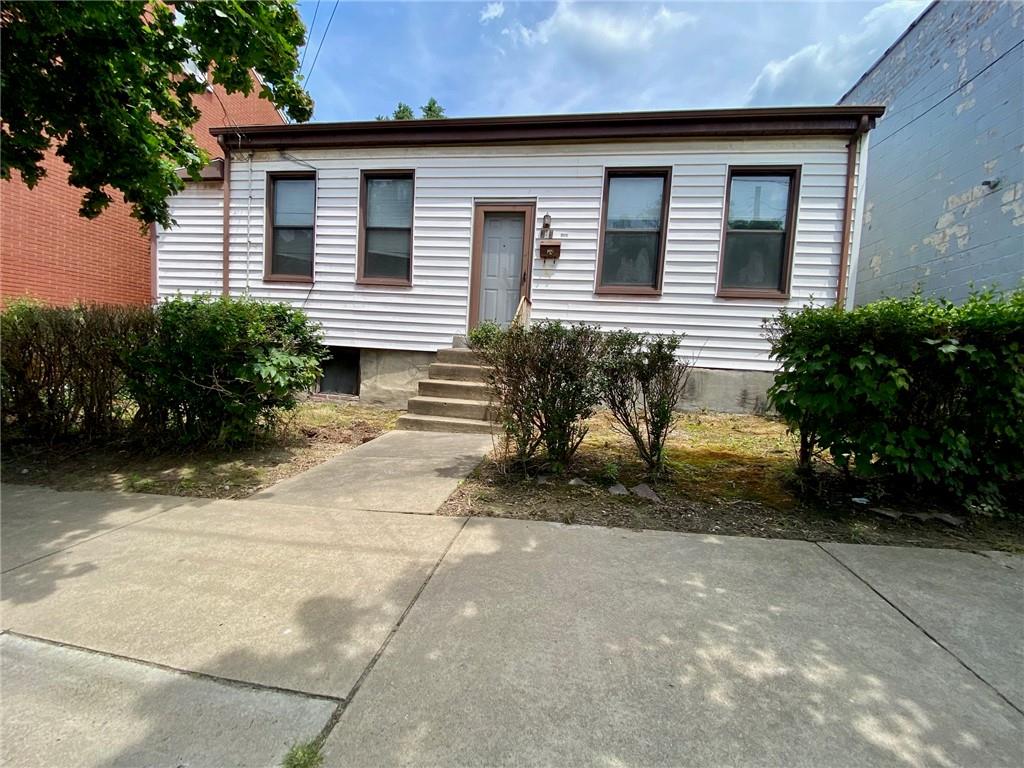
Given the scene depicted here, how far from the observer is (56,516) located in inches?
134

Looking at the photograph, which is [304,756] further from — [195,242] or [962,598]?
[195,242]

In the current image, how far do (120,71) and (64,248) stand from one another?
9644 mm

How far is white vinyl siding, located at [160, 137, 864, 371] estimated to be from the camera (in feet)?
22.7

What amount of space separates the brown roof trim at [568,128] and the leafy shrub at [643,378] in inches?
186

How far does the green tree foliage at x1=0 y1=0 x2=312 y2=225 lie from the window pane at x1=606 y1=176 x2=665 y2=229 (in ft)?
15.2

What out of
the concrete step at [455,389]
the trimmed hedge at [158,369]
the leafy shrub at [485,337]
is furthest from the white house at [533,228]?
the trimmed hedge at [158,369]

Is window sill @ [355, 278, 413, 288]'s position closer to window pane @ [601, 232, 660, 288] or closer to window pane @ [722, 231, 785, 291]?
window pane @ [601, 232, 660, 288]

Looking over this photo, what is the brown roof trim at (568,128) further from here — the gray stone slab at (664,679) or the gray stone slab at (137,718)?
the gray stone slab at (137,718)

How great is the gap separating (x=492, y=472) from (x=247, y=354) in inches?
102

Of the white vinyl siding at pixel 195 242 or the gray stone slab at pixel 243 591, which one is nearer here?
the gray stone slab at pixel 243 591

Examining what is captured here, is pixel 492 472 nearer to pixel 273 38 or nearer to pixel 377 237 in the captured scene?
pixel 273 38

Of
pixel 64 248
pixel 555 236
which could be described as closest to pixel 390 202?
pixel 555 236

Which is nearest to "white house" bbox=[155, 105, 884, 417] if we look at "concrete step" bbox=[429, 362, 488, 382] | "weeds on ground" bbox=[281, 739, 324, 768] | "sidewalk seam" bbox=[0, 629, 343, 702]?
"concrete step" bbox=[429, 362, 488, 382]

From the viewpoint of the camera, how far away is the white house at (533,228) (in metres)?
6.91
